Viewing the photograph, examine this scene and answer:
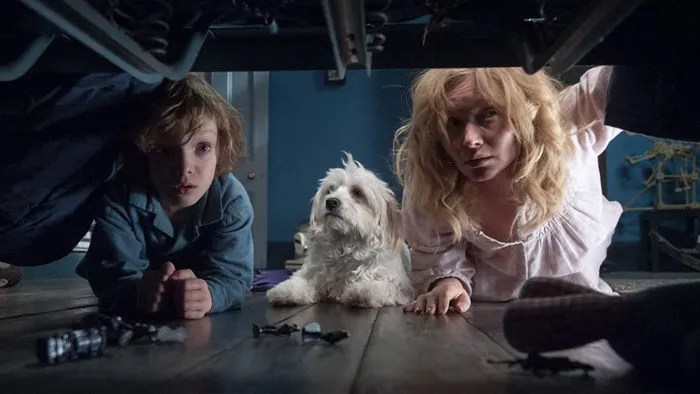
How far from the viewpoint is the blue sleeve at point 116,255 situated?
4.21ft

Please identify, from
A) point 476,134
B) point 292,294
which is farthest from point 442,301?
point 292,294

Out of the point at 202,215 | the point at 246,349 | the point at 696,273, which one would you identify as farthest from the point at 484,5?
the point at 696,273

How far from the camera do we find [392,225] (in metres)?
2.02

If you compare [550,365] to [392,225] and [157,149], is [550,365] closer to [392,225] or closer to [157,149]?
[157,149]

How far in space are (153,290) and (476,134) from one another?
72 centimetres

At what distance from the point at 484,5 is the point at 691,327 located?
0.36 m

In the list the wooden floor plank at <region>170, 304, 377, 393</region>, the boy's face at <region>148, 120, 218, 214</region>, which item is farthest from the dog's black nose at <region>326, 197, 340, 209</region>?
the wooden floor plank at <region>170, 304, 377, 393</region>

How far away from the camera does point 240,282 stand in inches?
56.1

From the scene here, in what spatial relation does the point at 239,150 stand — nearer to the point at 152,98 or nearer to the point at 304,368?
the point at 152,98

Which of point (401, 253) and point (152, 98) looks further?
point (401, 253)

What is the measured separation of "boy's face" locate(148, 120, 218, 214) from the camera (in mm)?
1263

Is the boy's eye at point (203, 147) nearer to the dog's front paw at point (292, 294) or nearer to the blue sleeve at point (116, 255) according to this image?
the blue sleeve at point (116, 255)

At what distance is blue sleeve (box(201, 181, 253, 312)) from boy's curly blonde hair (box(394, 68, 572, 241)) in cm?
42

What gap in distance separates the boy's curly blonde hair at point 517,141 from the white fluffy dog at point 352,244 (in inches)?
12.2
